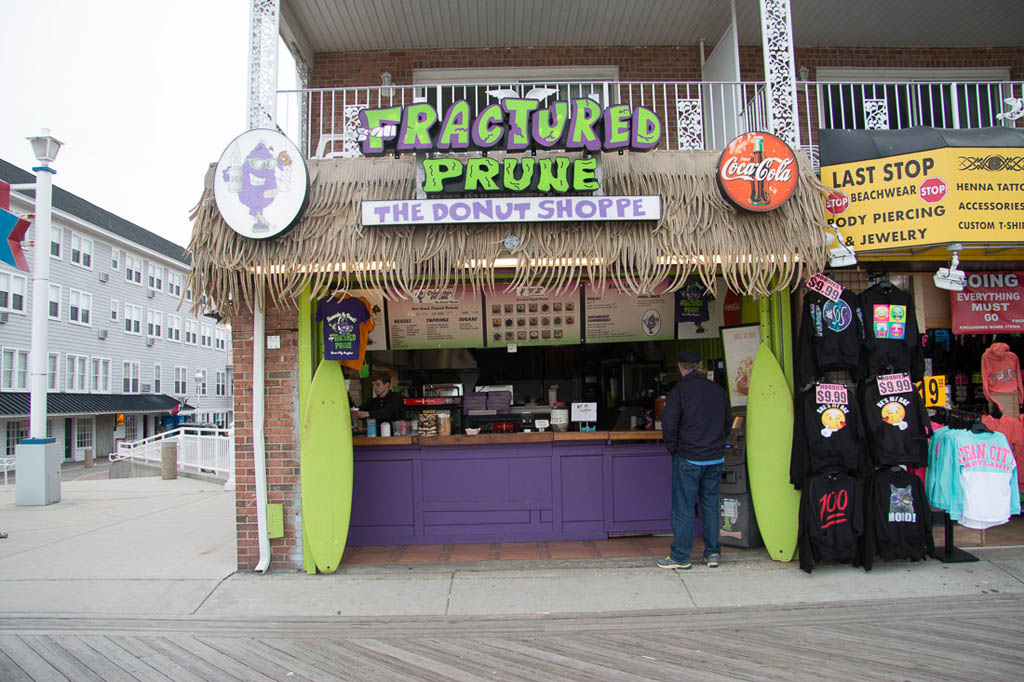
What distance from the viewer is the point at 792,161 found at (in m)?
5.80

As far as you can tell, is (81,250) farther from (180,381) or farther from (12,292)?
(180,381)

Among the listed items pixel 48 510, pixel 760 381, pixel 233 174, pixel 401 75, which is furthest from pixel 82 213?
pixel 760 381

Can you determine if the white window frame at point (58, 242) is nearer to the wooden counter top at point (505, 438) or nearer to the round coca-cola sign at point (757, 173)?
the wooden counter top at point (505, 438)

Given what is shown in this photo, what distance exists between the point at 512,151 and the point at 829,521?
4.25 meters

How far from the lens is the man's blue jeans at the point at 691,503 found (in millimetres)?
5891

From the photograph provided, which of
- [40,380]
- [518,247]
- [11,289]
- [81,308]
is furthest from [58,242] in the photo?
[518,247]

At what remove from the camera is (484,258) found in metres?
5.71

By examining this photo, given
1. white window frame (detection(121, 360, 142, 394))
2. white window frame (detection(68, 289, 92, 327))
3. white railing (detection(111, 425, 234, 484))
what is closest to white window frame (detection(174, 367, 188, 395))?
white window frame (detection(121, 360, 142, 394))

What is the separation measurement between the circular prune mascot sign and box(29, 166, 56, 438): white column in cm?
779

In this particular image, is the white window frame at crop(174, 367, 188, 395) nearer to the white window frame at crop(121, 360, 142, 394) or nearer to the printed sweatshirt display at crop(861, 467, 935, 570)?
the white window frame at crop(121, 360, 142, 394)

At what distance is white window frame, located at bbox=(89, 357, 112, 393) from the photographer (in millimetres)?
32688

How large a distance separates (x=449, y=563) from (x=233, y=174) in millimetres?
3990

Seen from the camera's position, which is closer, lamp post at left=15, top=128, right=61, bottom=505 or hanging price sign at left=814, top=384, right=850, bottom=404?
hanging price sign at left=814, top=384, right=850, bottom=404

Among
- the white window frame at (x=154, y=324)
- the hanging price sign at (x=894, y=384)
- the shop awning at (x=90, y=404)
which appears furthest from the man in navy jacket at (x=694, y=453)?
the white window frame at (x=154, y=324)
